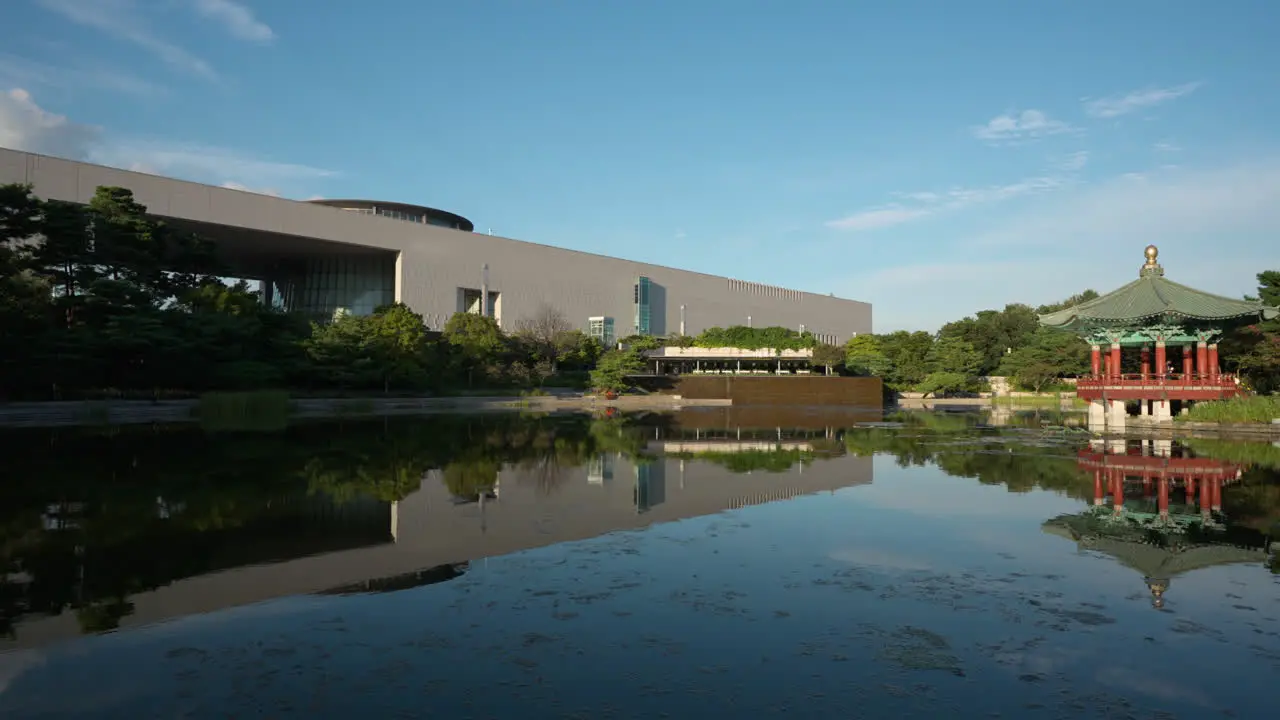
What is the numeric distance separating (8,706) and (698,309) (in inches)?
3096

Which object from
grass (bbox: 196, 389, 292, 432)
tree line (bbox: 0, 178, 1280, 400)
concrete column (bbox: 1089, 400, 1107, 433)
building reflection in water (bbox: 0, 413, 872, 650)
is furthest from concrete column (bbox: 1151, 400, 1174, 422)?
grass (bbox: 196, 389, 292, 432)

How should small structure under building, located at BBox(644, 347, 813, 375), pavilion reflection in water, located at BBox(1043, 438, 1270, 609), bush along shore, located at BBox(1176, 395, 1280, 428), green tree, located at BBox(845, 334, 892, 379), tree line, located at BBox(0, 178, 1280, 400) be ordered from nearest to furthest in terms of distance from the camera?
pavilion reflection in water, located at BBox(1043, 438, 1270, 609) < bush along shore, located at BBox(1176, 395, 1280, 428) < tree line, located at BBox(0, 178, 1280, 400) < green tree, located at BBox(845, 334, 892, 379) < small structure under building, located at BBox(644, 347, 813, 375)

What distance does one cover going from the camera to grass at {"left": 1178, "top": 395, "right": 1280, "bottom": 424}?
77.7ft

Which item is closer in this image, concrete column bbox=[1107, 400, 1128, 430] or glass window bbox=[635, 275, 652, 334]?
concrete column bbox=[1107, 400, 1128, 430]

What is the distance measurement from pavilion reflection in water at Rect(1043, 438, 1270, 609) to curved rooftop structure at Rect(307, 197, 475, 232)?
181ft

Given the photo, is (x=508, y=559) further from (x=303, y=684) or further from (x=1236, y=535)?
(x=1236, y=535)

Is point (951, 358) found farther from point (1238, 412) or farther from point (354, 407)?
point (354, 407)

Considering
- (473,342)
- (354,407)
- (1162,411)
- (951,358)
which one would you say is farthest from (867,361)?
(354,407)

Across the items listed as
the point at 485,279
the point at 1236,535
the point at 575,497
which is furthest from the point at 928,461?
the point at 485,279

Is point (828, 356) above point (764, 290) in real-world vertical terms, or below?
below

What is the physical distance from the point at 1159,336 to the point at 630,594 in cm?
3044

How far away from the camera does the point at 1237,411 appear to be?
2436 centimetres

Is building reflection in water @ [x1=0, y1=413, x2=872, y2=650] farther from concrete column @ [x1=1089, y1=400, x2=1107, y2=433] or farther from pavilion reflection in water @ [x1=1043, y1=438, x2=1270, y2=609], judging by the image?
concrete column @ [x1=1089, y1=400, x2=1107, y2=433]

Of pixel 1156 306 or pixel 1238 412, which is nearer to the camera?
pixel 1238 412
